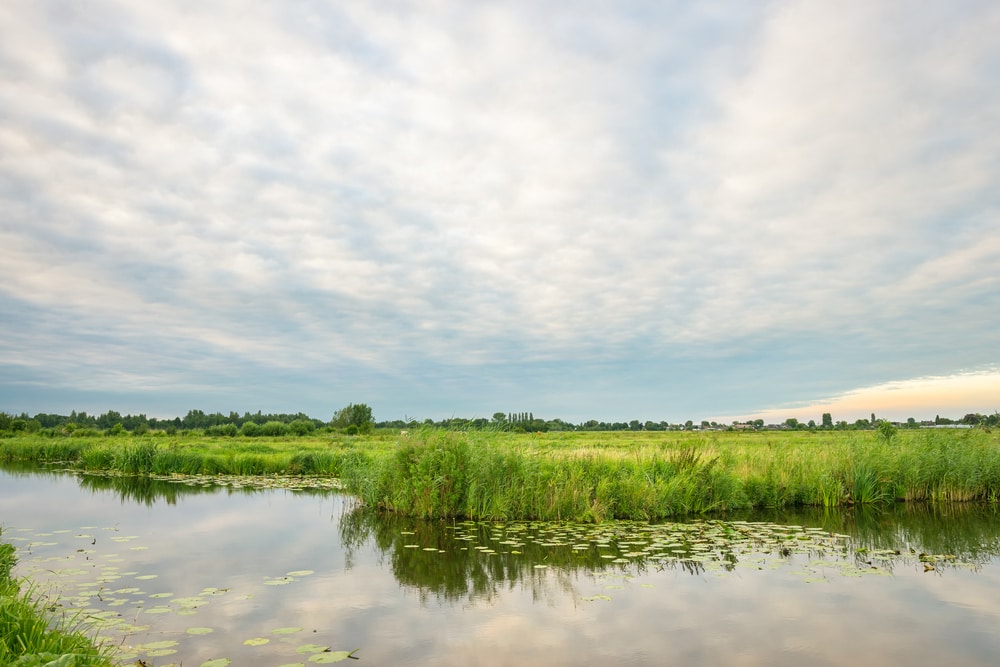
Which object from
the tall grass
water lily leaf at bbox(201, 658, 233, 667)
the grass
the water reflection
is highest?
the tall grass

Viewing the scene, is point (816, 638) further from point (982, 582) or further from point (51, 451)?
point (51, 451)

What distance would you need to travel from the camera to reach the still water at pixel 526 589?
20.6 ft

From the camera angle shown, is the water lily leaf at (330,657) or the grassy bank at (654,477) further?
Result: the grassy bank at (654,477)

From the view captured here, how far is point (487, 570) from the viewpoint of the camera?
31.0 ft

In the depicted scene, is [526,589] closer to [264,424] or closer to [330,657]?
[330,657]

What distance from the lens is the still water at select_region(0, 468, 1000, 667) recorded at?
6.27 meters

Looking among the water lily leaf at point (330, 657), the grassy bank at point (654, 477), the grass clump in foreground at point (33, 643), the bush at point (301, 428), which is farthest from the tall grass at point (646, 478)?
the bush at point (301, 428)

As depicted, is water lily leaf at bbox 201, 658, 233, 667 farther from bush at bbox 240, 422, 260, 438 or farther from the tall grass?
bush at bbox 240, 422, 260, 438

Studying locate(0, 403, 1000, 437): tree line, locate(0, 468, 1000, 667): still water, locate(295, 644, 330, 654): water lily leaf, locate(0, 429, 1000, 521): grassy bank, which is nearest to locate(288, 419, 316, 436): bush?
locate(0, 403, 1000, 437): tree line

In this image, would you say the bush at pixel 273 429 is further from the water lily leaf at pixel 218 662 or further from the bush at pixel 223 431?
the water lily leaf at pixel 218 662

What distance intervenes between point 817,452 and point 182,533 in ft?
58.5

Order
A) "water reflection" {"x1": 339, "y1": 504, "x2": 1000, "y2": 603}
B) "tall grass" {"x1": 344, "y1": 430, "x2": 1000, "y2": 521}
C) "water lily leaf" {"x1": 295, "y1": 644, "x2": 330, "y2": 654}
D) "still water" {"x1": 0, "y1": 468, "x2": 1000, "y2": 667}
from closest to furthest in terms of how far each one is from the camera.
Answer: "water lily leaf" {"x1": 295, "y1": 644, "x2": 330, "y2": 654} → "still water" {"x1": 0, "y1": 468, "x2": 1000, "y2": 667} → "water reflection" {"x1": 339, "y1": 504, "x2": 1000, "y2": 603} → "tall grass" {"x1": 344, "y1": 430, "x2": 1000, "y2": 521}

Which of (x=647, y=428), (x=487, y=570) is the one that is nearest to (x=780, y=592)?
(x=487, y=570)

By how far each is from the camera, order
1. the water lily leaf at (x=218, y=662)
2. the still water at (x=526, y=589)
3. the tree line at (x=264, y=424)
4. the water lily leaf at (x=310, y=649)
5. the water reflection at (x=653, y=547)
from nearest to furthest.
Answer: the water lily leaf at (x=218, y=662), the water lily leaf at (x=310, y=649), the still water at (x=526, y=589), the water reflection at (x=653, y=547), the tree line at (x=264, y=424)
